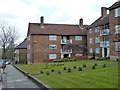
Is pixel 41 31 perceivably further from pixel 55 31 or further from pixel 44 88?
pixel 44 88

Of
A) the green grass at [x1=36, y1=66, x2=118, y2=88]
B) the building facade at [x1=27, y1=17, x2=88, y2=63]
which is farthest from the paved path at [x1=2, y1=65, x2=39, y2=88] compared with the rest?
the building facade at [x1=27, y1=17, x2=88, y2=63]

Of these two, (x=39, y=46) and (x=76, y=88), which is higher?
(x=39, y=46)

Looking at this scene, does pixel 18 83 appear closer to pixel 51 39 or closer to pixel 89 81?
pixel 89 81

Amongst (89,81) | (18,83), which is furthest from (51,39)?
(89,81)

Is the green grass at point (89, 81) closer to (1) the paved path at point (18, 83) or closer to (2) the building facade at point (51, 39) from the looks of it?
(1) the paved path at point (18, 83)

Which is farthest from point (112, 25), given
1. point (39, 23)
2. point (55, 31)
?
point (39, 23)

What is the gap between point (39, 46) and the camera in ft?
143

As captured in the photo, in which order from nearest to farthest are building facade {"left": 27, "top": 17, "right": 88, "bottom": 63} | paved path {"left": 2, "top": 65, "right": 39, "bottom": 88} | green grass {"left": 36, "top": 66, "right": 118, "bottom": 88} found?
green grass {"left": 36, "top": 66, "right": 118, "bottom": 88} → paved path {"left": 2, "top": 65, "right": 39, "bottom": 88} → building facade {"left": 27, "top": 17, "right": 88, "bottom": 63}

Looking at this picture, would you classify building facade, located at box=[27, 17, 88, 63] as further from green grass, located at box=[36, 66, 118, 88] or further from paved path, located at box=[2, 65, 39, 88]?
green grass, located at box=[36, 66, 118, 88]

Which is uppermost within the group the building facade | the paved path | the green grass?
the building facade

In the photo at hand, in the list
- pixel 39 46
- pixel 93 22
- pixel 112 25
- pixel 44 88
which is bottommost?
pixel 44 88

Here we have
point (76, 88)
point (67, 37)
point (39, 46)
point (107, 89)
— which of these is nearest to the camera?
point (107, 89)

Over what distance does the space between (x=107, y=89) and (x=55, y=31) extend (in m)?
37.2

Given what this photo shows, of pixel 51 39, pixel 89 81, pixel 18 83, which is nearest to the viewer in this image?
pixel 89 81
